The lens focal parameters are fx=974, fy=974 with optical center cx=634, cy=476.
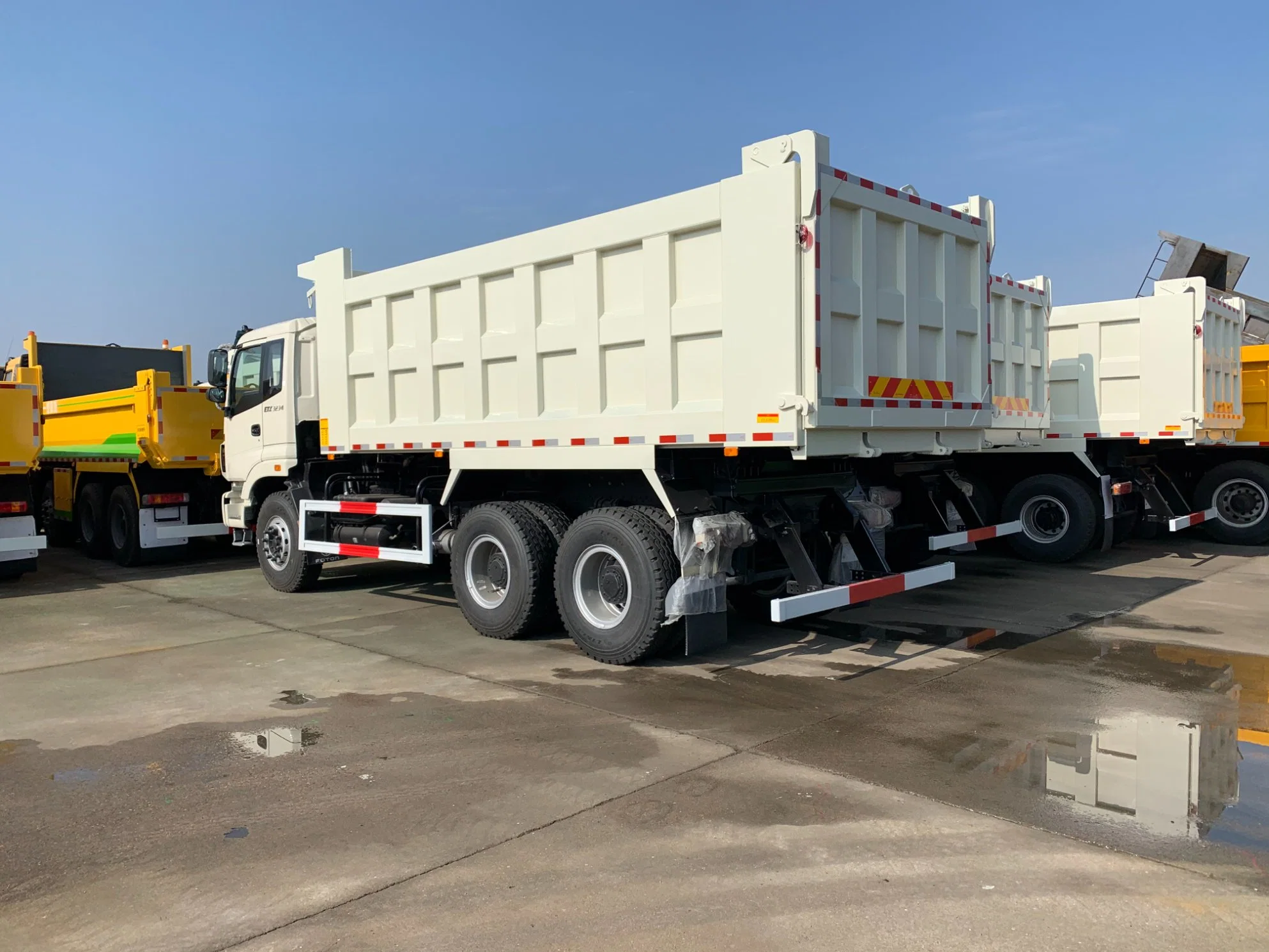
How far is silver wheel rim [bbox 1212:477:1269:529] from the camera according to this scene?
495 inches

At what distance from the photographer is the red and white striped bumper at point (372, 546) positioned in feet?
27.5

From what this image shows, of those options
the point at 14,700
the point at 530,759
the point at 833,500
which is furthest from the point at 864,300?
the point at 14,700

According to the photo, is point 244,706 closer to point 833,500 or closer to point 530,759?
point 530,759

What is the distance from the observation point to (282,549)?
33.3ft

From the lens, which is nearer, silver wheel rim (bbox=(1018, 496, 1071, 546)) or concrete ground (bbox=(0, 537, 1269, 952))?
concrete ground (bbox=(0, 537, 1269, 952))

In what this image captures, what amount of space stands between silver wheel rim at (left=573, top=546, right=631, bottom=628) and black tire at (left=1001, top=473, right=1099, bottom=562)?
20.8 feet

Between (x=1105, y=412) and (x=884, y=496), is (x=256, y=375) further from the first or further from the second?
(x=1105, y=412)

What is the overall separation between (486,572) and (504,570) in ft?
0.86

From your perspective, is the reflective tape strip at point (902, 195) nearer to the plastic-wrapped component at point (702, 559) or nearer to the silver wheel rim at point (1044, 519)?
the plastic-wrapped component at point (702, 559)

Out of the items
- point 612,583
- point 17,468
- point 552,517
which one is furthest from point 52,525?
point 612,583

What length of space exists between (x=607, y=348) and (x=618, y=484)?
3.33 feet

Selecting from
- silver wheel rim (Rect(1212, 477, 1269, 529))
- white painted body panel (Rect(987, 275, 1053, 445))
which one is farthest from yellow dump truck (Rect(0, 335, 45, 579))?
silver wheel rim (Rect(1212, 477, 1269, 529))

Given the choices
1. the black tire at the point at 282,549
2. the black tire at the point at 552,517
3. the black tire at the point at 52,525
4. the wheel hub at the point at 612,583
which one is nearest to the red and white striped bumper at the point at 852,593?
the wheel hub at the point at 612,583

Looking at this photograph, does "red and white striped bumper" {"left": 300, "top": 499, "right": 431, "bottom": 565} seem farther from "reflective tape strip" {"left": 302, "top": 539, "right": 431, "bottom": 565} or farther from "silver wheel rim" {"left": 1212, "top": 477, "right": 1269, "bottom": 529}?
"silver wheel rim" {"left": 1212, "top": 477, "right": 1269, "bottom": 529}
